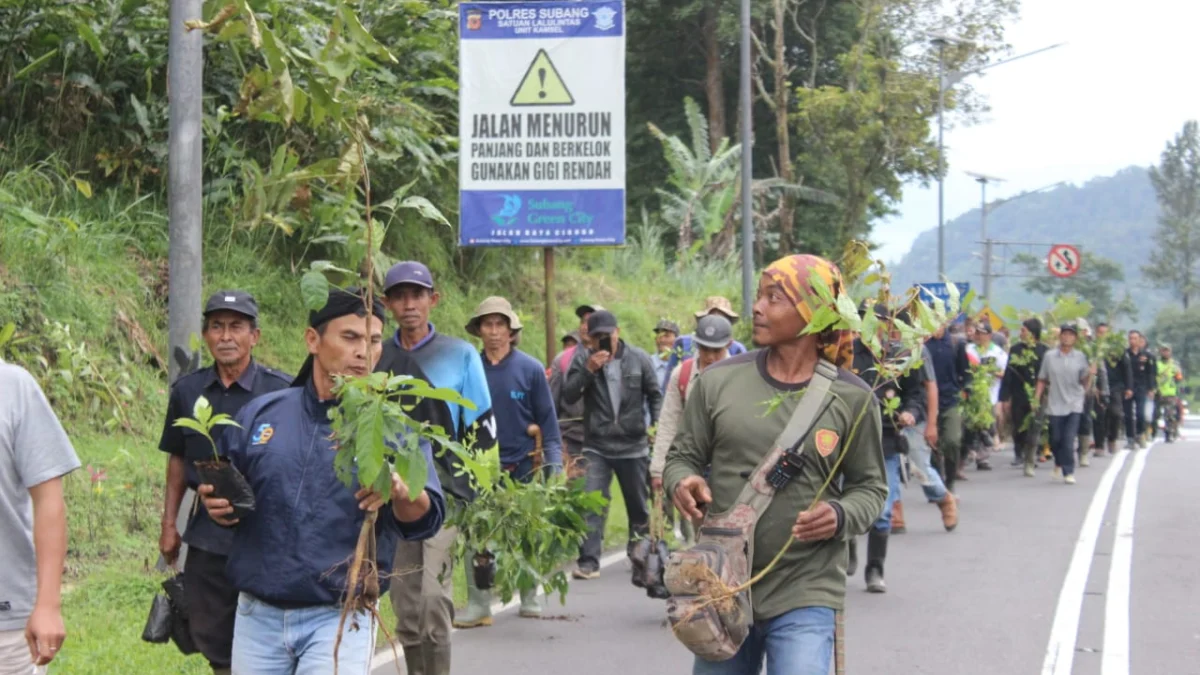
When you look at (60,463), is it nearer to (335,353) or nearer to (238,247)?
(335,353)

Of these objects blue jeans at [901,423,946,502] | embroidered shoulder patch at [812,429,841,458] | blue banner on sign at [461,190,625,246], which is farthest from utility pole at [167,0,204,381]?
blue banner on sign at [461,190,625,246]

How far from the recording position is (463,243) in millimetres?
15055

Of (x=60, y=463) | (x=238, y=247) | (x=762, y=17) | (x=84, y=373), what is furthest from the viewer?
(x=762, y=17)

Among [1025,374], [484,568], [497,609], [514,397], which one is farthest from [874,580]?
[1025,374]

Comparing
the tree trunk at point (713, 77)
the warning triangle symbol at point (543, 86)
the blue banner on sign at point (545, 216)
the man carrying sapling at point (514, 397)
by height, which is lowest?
the man carrying sapling at point (514, 397)

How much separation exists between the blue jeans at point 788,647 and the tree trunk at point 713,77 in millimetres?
33444

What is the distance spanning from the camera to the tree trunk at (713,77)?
3819cm

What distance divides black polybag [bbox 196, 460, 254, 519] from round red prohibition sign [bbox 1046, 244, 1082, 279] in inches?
1464

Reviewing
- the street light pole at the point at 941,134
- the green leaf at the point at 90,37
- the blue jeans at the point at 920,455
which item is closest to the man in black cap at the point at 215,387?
the blue jeans at the point at 920,455

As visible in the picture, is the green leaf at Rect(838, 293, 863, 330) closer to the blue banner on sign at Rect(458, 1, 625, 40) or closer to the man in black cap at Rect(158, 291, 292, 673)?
the man in black cap at Rect(158, 291, 292, 673)

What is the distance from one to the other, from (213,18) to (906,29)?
111 ft

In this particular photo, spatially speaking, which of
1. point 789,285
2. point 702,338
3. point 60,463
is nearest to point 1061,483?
point 702,338

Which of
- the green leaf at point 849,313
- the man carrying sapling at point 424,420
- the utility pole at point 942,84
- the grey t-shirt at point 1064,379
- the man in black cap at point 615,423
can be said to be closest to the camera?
the green leaf at point 849,313

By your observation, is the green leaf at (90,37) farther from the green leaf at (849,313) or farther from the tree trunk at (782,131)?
the tree trunk at (782,131)
